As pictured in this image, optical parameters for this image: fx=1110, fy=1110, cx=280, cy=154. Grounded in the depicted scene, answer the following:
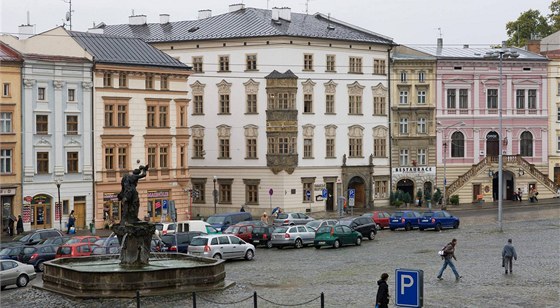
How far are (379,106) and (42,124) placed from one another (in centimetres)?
3183

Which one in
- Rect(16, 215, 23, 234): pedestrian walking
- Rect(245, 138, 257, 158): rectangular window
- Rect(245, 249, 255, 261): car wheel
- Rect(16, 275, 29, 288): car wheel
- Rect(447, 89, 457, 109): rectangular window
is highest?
Rect(447, 89, 457, 109): rectangular window

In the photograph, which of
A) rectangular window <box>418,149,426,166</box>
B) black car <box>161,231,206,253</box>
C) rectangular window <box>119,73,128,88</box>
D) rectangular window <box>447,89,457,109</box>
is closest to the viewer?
black car <box>161,231,206,253</box>

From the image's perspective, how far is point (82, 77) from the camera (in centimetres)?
7431

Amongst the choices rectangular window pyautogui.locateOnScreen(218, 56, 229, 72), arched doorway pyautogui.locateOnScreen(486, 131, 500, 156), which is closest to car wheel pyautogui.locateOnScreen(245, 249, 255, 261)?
rectangular window pyautogui.locateOnScreen(218, 56, 229, 72)

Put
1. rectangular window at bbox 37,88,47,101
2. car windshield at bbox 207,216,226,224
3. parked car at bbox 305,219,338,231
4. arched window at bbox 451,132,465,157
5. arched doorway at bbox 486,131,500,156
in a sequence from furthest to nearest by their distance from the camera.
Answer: arched doorway at bbox 486,131,500,156 → arched window at bbox 451,132,465,157 → rectangular window at bbox 37,88,47,101 → car windshield at bbox 207,216,226,224 → parked car at bbox 305,219,338,231

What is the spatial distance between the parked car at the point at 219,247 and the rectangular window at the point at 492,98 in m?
49.5

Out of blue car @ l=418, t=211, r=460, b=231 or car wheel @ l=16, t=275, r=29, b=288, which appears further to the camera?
blue car @ l=418, t=211, r=460, b=231

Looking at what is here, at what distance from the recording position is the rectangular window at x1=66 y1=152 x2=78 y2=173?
7331 centimetres

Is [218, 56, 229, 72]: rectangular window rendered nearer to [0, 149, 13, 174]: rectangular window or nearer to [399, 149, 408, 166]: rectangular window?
[399, 149, 408, 166]: rectangular window

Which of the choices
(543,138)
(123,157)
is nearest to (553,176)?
(543,138)

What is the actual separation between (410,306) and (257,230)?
35636mm

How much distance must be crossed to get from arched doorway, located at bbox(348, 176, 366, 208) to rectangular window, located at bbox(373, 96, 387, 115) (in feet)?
19.6

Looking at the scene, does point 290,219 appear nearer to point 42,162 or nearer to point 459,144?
point 42,162

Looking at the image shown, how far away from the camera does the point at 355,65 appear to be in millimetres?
90875
